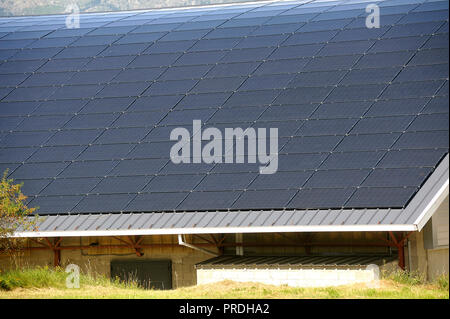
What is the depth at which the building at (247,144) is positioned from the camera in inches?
1064

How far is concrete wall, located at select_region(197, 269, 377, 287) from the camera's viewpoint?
2566 centimetres

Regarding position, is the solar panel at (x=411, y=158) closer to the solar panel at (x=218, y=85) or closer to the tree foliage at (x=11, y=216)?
the solar panel at (x=218, y=85)

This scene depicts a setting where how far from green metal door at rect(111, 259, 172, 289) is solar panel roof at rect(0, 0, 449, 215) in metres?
2.20

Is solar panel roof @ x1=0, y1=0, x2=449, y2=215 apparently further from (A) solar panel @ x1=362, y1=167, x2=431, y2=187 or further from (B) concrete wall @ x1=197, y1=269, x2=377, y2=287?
(B) concrete wall @ x1=197, y1=269, x2=377, y2=287

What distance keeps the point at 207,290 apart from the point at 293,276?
266cm

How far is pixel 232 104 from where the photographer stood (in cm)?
3209

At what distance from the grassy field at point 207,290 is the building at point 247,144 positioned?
3.58 feet

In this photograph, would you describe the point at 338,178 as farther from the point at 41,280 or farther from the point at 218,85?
the point at 41,280

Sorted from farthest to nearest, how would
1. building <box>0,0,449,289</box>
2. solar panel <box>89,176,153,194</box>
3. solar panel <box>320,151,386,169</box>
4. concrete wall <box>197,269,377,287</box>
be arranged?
solar panel <box>89,176,153,194</box> < solar panel <box>320,151,386,169</box> < building <box>0,0,449,289</box> < concrete wall <box>197,269,377,287</box>

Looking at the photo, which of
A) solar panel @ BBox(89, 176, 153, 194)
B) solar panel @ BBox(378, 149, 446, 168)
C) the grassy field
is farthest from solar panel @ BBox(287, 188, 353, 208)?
solar panel @ BBox(89, 176, 153, 194)

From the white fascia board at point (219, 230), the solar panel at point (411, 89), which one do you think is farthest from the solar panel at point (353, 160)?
the solar panel at point (411, 89)

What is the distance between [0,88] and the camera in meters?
36.1
